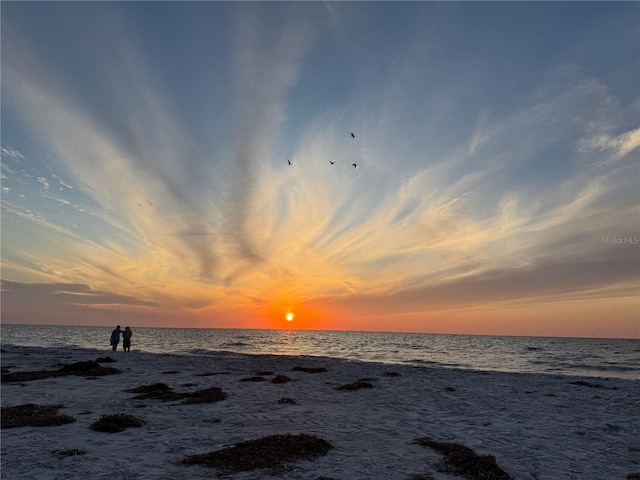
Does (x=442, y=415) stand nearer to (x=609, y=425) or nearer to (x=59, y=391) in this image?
(x=609, y=425)

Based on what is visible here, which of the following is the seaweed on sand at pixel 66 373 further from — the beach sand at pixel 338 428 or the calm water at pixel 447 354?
the calm water at pixel 447 354

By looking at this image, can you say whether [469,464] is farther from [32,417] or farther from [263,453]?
[32,417]

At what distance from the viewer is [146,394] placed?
19.2 m

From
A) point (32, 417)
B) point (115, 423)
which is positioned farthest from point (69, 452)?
point (32, 417)

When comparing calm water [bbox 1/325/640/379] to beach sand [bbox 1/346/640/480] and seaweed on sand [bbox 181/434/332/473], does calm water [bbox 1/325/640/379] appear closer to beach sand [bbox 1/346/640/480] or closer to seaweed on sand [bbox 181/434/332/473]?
beach sand [bbox 1/346/640/480]

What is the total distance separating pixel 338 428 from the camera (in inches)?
546

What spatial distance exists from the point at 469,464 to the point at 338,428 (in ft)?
16.8

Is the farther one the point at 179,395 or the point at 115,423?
the point at 179,395

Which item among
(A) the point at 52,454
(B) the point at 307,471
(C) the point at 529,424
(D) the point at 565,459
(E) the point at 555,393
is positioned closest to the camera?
(B) the point at 307,471

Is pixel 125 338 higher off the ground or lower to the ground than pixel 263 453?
higher

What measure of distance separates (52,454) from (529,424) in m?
16.5

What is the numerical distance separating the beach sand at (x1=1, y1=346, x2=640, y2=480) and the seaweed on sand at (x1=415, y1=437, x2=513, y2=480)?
0.73 feet

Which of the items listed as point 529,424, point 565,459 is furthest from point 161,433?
point 529,424

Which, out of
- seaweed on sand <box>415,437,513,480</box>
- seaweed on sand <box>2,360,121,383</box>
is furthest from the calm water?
seaweed on sand <box>415,437,513,480</box>
